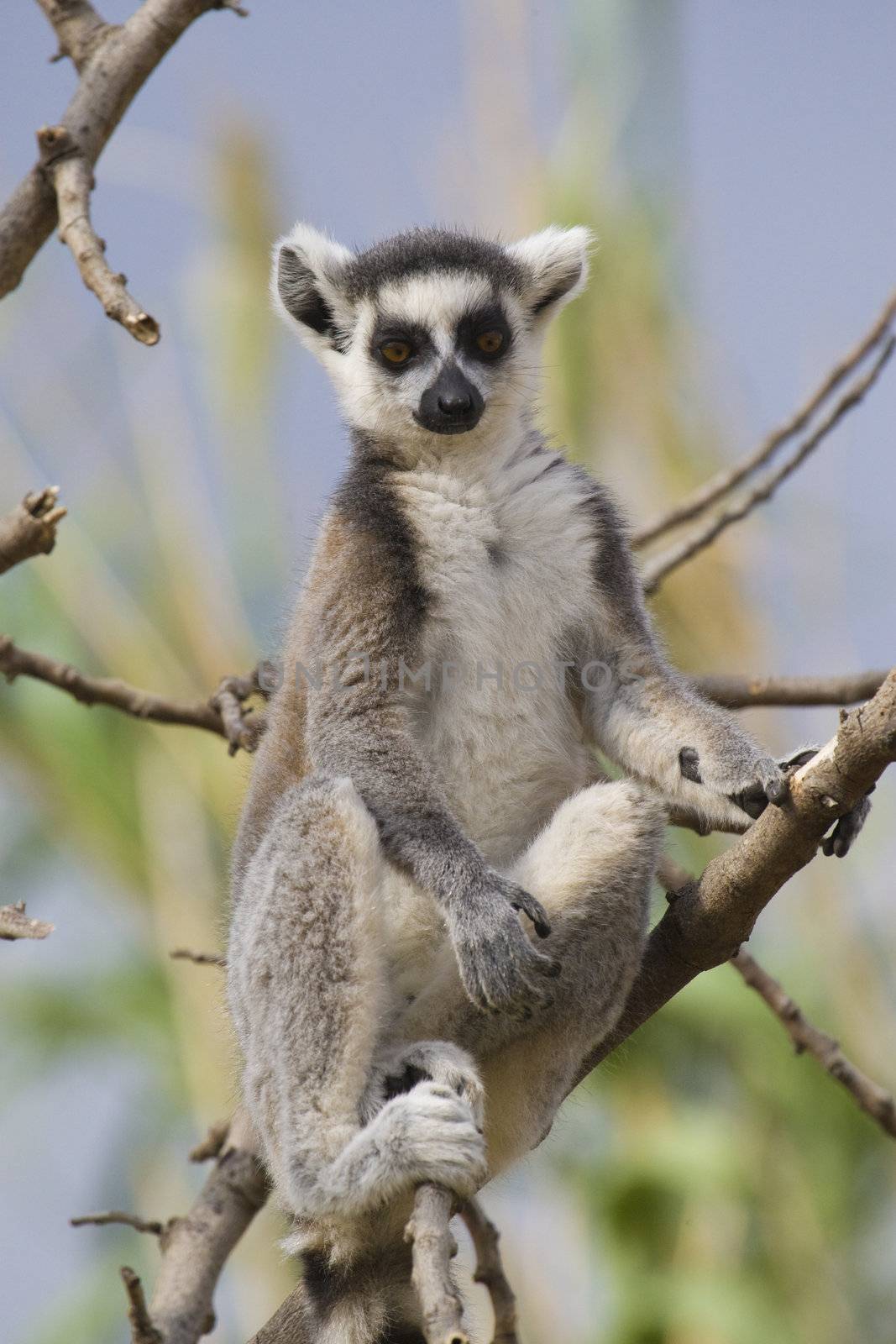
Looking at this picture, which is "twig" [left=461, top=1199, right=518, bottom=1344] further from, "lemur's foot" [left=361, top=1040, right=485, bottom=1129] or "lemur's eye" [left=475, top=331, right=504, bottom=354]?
"lemur's eye" [left=475, top=331, right=504, bottom=354]

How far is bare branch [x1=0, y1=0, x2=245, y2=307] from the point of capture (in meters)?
3.52

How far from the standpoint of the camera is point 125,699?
4.30 meters

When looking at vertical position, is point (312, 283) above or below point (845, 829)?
above

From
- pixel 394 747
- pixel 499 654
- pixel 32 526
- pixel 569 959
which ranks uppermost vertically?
pixel 32 526

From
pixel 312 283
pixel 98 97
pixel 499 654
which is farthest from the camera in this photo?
pixel 312 283

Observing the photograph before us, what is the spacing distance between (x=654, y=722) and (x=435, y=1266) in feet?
5.15

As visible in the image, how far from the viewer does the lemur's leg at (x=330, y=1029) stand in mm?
2727

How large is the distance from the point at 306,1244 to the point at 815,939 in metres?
5.42

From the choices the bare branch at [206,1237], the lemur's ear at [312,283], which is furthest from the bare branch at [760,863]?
the lemur's ear at [312,283]

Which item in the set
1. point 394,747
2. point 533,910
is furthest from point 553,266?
point 533,910

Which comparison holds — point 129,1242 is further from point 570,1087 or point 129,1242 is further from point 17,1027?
point 570,1087

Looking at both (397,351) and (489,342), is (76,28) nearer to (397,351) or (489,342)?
(397,351)

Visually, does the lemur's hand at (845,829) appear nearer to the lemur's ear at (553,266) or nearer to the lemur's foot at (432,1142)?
the lemur's foot at (432,1142)

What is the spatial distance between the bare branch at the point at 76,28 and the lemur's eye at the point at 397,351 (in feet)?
3.73
